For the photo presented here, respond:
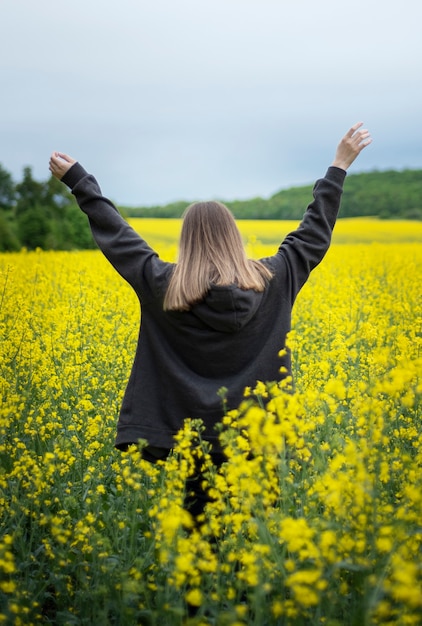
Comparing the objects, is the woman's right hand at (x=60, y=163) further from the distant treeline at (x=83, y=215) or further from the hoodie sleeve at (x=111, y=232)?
the distant treeline at (x=83, y=215)

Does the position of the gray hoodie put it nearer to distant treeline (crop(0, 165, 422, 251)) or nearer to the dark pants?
the dark pants

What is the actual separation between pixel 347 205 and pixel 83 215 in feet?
38.6

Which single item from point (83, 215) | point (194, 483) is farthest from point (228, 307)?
point (83, 215)

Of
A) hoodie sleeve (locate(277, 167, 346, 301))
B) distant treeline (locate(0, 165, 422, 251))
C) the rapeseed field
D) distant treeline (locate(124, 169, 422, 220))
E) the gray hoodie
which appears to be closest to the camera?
the rapeseed field

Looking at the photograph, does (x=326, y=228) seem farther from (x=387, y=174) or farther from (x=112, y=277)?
(x=387, y=174)

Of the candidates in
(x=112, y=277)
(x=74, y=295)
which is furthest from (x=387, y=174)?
(x=74, y=295)

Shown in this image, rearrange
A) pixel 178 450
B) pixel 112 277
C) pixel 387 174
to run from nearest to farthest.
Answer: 1. pixel 178 450
2. pixel 112 277
3. pixel 387 174

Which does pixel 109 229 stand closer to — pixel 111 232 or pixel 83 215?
pixel 111 232

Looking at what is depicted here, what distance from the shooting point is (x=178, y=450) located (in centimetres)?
279

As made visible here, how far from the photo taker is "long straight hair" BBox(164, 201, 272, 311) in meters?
3.00

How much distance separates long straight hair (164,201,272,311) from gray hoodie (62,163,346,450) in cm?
7

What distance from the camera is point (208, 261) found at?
10.1ft

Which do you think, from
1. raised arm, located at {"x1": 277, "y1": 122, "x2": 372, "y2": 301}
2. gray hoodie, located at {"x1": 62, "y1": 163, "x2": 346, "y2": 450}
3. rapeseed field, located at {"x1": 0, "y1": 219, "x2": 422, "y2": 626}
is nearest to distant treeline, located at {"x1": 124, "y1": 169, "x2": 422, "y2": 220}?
rapeseed field, located at {"x1": 0, "y1": 219, "x2": 422, "y2": 626}

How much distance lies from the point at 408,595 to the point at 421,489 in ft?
2.15
